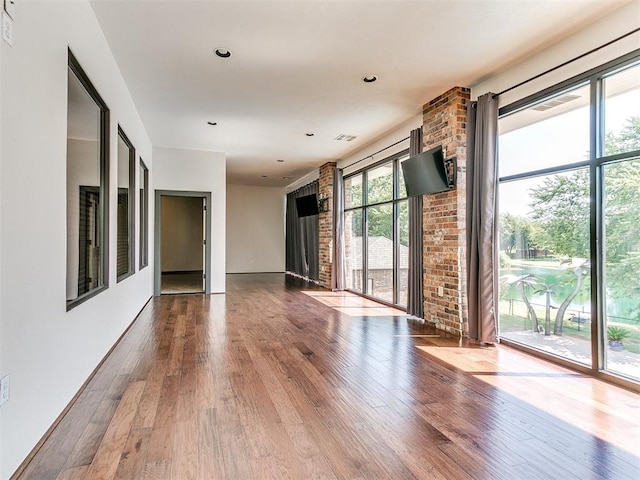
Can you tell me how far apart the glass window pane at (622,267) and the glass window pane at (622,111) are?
0.53 ft

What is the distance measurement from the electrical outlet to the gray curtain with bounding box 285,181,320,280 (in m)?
8.16

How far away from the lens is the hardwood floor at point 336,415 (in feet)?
6.37

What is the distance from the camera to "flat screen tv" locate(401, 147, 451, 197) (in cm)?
466

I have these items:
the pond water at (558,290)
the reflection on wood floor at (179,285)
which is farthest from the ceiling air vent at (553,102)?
the reflection on wood floor at (179,285)

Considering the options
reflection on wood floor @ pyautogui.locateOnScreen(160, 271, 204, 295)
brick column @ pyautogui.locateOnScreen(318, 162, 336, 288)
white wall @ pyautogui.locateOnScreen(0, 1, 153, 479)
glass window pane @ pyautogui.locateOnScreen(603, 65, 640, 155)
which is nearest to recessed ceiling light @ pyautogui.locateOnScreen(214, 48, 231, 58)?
white wall @ pyautogui.locateOnScreen(0, 1, 153, 479)

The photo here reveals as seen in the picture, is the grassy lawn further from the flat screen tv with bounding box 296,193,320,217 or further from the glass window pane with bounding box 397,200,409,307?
the flat screen tv with bounding box 296,193,320,217

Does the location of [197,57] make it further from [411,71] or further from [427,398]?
[427,398]

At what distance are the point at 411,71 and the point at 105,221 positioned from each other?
3512 mm

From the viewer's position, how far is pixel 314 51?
3699 mm

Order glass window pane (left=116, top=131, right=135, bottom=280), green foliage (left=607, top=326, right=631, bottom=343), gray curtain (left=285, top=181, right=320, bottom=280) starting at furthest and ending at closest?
gray curtain (left=285, top=181, right=320, bottom=280) < glass window pane (left=116, top=131, right=135, bottom=280) < green foliage (left=607, top=326, right=631, bottom=343)

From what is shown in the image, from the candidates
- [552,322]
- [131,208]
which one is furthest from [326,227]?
[552,322]

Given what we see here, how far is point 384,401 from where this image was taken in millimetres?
2740

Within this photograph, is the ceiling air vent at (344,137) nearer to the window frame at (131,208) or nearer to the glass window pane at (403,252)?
the glass window pane at (403,252)

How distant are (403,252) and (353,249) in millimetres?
2147
